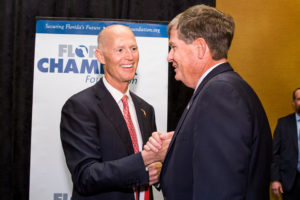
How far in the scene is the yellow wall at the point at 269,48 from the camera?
4441mm

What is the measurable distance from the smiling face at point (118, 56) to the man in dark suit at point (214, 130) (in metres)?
0.61

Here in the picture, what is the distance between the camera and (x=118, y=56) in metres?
2.14

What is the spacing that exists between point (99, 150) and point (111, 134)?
117mm

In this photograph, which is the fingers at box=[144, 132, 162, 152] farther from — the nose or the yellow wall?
the yellow wall

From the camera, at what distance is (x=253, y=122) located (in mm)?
1242

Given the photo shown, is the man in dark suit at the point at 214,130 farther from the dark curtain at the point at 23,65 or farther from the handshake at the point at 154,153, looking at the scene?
the dark curtain at the point at 23,65

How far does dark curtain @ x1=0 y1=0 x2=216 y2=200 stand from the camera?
364 cm

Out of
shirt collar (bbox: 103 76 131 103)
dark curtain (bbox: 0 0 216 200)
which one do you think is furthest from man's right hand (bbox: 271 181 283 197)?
shirt collar (bbox: 103 76 131 103)

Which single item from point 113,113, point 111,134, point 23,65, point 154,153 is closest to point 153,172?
point 154,153

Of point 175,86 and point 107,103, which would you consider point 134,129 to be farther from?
point 175,86

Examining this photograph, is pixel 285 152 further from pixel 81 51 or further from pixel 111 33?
pixel 111 33

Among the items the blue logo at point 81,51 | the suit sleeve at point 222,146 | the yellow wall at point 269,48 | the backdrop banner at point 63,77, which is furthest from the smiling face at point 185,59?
the yellow wall at point 269,48

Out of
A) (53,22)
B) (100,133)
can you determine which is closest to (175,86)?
(53,22)

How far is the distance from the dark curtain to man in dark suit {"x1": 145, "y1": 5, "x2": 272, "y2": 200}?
2.22 m
